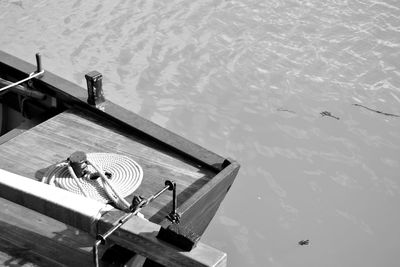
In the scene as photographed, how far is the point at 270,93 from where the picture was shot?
8.15 metres

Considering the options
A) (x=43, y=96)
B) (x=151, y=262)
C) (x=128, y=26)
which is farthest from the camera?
(x=128, y=26)

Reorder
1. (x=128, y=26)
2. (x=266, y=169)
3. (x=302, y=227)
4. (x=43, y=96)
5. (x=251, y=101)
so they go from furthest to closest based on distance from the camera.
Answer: (x=128, y=26)
(x=251, y=101)
(x=266, y=169)
(x=302, y=227)
(x=43, y=96)

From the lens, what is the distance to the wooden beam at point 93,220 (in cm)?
270

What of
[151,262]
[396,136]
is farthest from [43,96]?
[396,136]

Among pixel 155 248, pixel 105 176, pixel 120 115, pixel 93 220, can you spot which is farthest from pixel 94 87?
pixel 155 248

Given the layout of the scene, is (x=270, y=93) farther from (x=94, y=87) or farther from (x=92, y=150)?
(x=92, y=150)

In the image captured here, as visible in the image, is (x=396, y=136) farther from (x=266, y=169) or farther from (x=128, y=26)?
(x=128, y=26)

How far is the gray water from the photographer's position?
606 cm

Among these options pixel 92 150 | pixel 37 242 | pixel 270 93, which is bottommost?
pixel 270 93

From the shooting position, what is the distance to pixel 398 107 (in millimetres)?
8031

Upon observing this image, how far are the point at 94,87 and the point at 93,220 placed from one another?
76.1 inches

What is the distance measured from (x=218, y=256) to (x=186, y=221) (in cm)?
100

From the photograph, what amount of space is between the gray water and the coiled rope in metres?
1.99

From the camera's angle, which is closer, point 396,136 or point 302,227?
point 302,227
